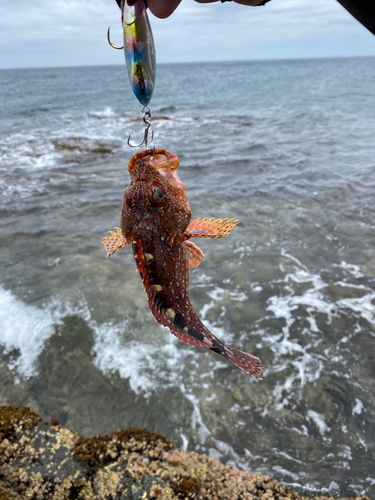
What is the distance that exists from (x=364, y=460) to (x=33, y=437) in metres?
4.76

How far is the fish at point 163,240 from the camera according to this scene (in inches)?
89.3

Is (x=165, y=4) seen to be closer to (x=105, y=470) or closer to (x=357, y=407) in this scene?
(x=105, y=470)

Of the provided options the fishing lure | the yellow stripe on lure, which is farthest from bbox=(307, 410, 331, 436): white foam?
the yellow stripe on lure

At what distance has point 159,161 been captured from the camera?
2434 millimetres

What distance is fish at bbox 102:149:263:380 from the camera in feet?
7.44

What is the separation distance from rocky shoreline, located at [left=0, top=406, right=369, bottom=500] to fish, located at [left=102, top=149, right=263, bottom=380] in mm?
2659

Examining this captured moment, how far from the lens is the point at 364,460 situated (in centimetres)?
517

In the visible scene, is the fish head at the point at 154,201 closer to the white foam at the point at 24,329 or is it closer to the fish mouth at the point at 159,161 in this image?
the fish mouth at the point at 159,161

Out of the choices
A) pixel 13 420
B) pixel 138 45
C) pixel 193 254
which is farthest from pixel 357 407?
pixel 138 45

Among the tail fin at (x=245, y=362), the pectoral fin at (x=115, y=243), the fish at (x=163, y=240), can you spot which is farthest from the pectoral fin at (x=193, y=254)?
the tail fin at (x=245, y=362)

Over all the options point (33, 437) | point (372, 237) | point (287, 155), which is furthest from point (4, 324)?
point (287, 155)

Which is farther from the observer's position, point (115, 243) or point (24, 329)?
point (24, 329)

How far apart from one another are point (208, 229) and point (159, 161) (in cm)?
64

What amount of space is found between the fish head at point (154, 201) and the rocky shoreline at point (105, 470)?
3169 millimetres
